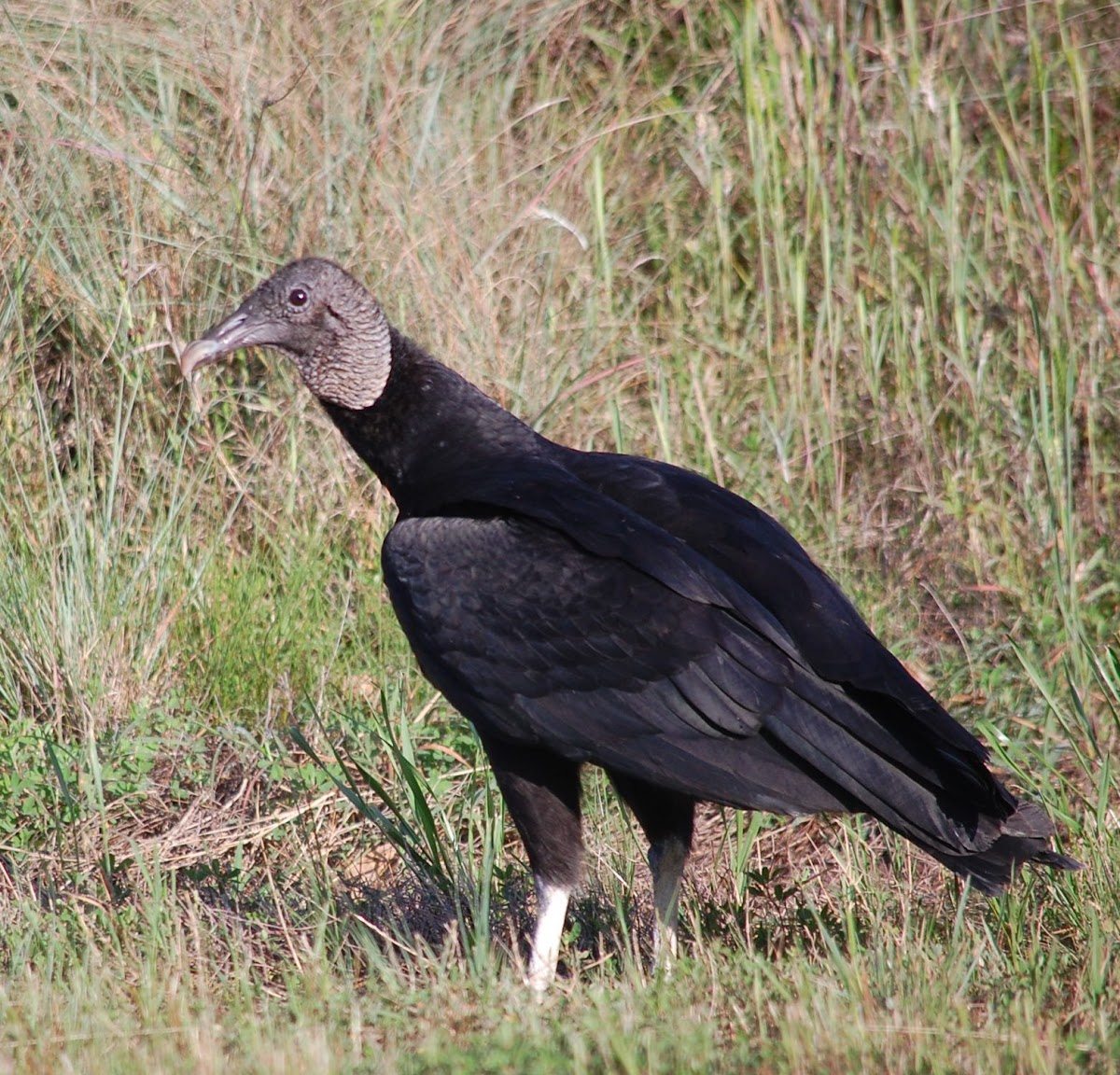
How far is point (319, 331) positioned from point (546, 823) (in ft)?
3.85

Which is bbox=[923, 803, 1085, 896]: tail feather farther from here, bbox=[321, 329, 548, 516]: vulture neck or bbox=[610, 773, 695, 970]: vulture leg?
bbox=[321, 329, 548, 516]: vulture neck

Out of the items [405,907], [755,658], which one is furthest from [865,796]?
[405,907]

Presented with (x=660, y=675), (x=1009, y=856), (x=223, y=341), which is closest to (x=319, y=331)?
(x=223, y=341)

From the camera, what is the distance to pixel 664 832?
306cm

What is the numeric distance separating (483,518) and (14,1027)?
3.91 ft

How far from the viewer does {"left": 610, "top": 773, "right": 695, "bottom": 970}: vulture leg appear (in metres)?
3.03

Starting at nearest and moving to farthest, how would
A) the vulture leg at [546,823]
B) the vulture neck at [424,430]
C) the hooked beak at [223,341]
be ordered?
1. the vulture leg at [546,823]
2. the vulture neck at [424,430]
3. the hooked beak at [223,341]

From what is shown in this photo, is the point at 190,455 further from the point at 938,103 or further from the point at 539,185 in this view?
the point at 938,103

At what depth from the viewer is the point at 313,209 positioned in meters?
4.67

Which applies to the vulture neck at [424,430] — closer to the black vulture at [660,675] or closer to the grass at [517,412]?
the black vulture at [660,675]

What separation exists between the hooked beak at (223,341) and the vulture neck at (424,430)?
0.74 feet

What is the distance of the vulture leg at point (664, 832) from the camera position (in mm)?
3029

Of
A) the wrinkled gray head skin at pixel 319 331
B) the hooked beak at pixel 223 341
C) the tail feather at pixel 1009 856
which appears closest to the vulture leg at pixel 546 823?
the tail feather at pixel 1009 856

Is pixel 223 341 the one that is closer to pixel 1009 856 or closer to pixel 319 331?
pixel 319 331
